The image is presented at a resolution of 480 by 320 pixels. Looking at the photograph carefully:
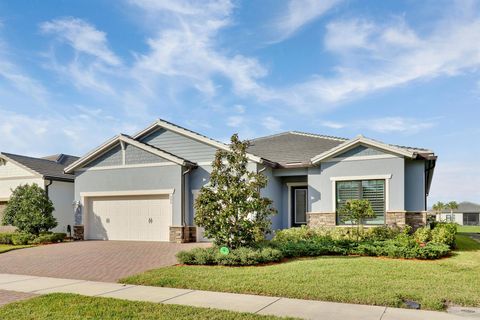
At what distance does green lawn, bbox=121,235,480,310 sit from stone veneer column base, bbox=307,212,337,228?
5609 millimetres

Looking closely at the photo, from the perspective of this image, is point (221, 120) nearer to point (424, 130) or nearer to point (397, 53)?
point (397, 53)

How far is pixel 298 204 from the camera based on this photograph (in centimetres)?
1956

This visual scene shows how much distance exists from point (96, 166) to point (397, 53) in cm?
1477

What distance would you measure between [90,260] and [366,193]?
1126 centimetres

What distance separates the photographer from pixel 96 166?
19562 millimetres

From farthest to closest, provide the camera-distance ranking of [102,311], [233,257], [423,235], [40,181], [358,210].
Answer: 1. [40,181]
2. [358,210]
3. [423,235]
4. [233,257]
5. [102,311]

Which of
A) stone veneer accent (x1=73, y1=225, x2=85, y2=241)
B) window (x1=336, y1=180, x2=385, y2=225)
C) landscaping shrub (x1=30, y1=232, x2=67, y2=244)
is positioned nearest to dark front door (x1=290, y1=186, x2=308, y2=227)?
window (x1=336, y1=180, x2=385, y2=225)

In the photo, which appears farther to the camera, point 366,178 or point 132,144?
point 132,144

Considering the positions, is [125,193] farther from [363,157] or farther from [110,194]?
[363,157]

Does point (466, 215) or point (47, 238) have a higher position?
point (47, 238)

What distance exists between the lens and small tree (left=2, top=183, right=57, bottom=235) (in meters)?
19.3

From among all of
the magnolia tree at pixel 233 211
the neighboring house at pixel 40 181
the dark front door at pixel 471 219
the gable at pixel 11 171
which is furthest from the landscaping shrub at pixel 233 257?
the dark front door at pixel 471 219

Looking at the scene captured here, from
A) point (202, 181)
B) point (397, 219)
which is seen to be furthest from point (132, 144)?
point (397, 219)

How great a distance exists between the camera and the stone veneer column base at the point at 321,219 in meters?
16.9
